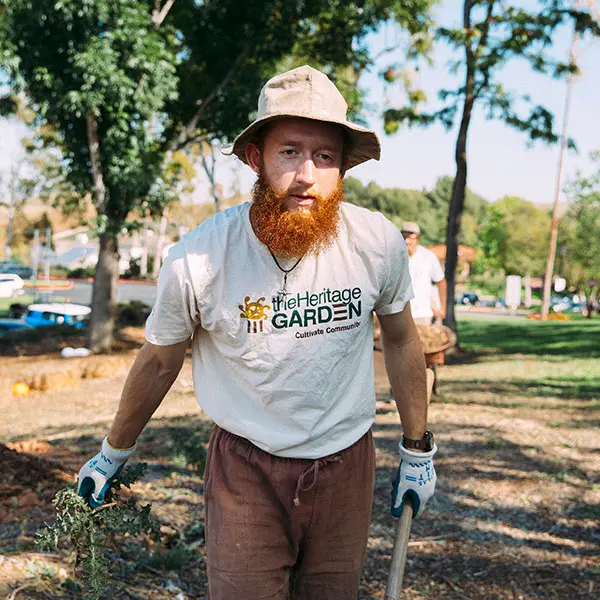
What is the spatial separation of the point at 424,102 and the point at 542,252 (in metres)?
46.4

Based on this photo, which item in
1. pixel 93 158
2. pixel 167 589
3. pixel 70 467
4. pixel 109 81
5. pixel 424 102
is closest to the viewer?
pixel 167 589

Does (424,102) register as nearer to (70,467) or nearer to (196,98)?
(196,98)

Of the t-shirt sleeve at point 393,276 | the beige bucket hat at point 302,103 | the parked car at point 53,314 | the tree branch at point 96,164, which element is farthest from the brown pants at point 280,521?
the parked car at point 53,314

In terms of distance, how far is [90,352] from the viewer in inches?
558

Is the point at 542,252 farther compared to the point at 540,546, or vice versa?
the point at 542,252

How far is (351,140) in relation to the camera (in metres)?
2.40

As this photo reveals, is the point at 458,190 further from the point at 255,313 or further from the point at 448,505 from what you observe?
the point at 255,313

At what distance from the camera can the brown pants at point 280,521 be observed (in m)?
2.18

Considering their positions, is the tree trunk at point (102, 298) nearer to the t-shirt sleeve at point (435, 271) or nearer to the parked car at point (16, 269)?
the t-shirt sleeve at point (435, 271)

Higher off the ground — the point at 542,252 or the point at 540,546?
the point at 542,252

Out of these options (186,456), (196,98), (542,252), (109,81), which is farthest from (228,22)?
(542,252)

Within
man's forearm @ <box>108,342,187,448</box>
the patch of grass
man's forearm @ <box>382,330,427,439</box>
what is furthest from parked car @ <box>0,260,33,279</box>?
man's forearm @ <box>382,330,427,439</box>

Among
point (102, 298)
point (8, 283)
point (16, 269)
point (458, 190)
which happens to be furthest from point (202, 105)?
point (16, 269)

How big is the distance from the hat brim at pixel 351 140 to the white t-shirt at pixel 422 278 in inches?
209
